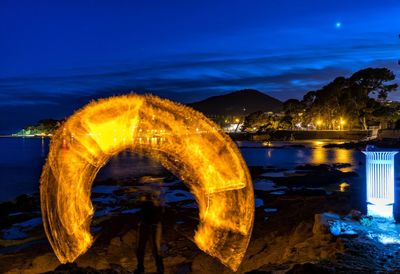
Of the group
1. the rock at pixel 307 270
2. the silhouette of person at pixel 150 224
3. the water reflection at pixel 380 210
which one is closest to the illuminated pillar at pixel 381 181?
the water reflection at pixel 380 210

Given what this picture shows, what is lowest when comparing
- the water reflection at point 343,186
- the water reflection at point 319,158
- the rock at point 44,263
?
the rock at point 44,263

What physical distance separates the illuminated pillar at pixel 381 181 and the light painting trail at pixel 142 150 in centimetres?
691

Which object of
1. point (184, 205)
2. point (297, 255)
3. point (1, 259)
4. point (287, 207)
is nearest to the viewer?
point (297, 255)

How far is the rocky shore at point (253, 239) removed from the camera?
33.0 ft

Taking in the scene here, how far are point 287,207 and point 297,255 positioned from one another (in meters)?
11.1

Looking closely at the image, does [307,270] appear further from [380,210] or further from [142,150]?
[380,210]

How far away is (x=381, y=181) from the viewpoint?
15.4 m

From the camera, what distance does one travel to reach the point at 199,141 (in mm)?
10836

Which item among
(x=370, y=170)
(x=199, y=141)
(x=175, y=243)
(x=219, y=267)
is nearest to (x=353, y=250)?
(x=219, y=267)

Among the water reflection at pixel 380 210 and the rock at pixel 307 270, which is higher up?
the rock at pixel 307 270

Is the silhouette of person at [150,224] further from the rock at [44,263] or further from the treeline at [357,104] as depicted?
the treeline at [357,104]

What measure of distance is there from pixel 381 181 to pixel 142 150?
900 centimetres

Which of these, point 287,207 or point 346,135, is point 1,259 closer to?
point 287,207

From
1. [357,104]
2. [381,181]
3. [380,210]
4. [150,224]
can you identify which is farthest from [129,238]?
[357,104]
